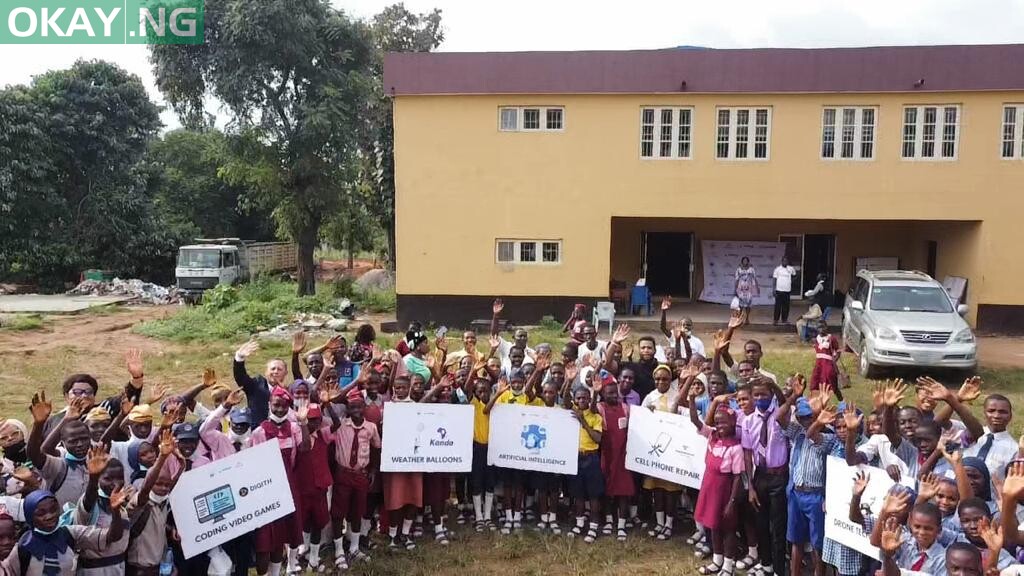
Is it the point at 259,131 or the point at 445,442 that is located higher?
the point at 259,131

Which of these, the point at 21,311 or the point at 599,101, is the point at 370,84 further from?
the point at 21,311

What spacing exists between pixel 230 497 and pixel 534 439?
2251 millimetres

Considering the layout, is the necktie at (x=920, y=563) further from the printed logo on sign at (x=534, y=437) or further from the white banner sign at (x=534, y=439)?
the printed logo on sign at (x=534, y=437)

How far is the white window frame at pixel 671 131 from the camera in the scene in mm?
15336

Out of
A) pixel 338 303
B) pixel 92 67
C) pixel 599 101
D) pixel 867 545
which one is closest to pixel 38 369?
pixel 338 303

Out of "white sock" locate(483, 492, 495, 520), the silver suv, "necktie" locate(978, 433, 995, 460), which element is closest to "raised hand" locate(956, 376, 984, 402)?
"necktie" locate(978, 433, 995, 460)

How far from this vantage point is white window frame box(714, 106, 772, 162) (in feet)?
49.9

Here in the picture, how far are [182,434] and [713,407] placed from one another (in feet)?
11.4

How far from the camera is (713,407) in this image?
5.27m

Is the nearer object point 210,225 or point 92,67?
point 92,67

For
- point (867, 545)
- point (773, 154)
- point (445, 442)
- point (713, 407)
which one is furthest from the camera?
point (773, 154)

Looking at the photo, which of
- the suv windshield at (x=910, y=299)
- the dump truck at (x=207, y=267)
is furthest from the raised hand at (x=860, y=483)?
the dump truck at (x=207, y=267)

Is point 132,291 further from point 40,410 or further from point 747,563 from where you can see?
point 747,563

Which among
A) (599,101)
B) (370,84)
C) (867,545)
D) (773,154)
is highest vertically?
(370,84)
